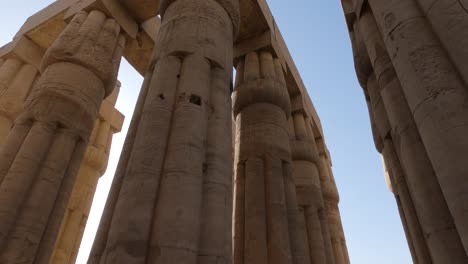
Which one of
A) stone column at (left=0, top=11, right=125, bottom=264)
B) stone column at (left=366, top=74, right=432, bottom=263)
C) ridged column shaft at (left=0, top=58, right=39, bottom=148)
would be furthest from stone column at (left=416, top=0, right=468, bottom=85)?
ridged column shaft at (left=0, top=58, right=39, bottom=148)

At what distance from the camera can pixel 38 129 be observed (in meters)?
6.42

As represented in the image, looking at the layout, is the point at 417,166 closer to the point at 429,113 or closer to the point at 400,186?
the point at 429,113

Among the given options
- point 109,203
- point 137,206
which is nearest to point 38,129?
point 109,203

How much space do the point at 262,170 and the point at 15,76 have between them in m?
7.64

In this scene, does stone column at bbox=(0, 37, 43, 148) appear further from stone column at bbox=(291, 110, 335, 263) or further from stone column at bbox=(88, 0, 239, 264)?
stone column at bbox=(291, 110, 335, 263)

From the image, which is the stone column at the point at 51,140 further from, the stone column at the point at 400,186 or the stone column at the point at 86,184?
the stone column at the point at 400,186

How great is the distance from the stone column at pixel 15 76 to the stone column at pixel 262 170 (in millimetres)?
5873

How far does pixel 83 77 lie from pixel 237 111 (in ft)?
11.8

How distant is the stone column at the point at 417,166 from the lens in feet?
9.14

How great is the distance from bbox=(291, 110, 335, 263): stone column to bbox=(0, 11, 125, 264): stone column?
5576mm

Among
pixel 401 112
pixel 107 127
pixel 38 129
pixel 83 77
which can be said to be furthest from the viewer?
pixel 107 127

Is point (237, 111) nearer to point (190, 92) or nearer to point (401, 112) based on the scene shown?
A: point (190, 92)

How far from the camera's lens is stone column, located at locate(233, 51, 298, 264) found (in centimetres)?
639

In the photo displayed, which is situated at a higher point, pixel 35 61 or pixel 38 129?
pixel 35 61
